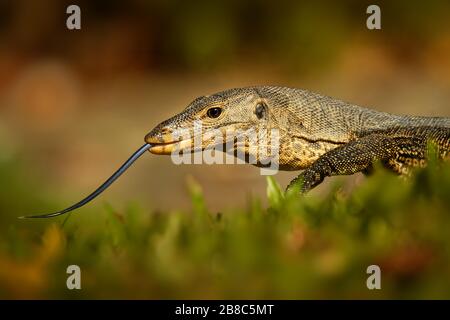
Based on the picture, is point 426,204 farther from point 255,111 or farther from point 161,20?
point 161,20

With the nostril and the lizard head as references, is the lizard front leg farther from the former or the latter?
the nostril

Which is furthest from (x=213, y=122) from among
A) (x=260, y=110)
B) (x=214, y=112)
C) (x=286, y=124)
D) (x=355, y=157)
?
(x=355, y=157)

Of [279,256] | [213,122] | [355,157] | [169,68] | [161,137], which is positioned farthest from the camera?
[169,68]

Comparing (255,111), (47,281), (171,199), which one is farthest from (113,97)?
(47,281)

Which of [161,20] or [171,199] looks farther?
[161,20]

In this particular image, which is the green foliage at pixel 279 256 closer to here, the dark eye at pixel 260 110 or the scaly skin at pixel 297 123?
the scaly skin at pixel 297 123

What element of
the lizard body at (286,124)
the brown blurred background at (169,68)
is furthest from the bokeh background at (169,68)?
the lizard body at (286,124)

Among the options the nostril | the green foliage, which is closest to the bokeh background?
the nostril

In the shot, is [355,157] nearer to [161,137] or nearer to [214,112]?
[214,112]
